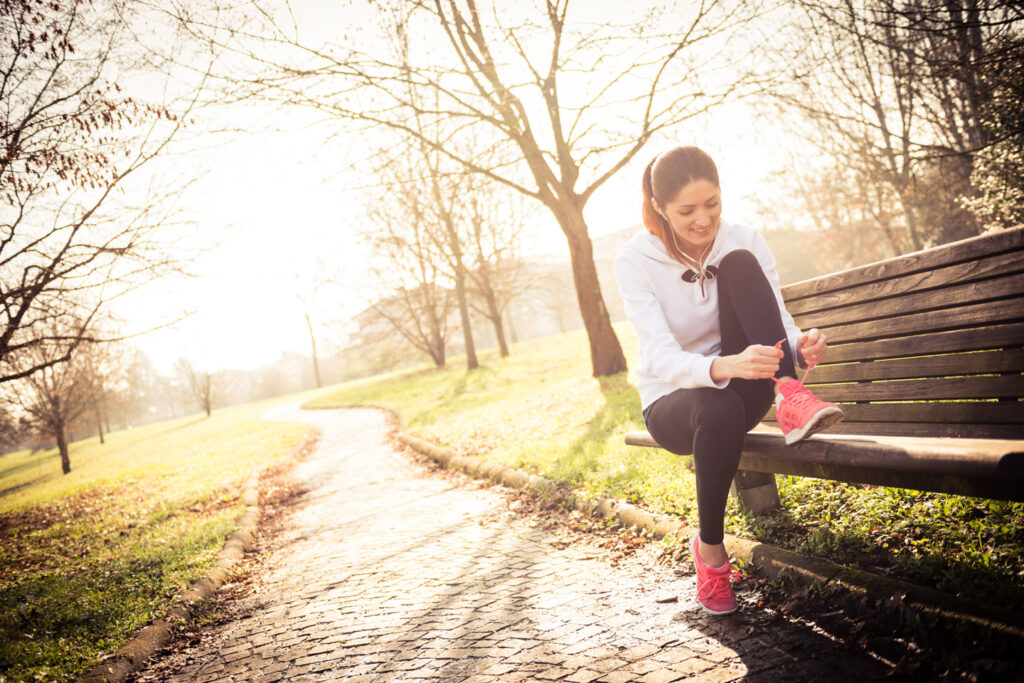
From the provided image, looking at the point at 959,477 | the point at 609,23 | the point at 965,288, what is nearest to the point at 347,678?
the point at 959,477

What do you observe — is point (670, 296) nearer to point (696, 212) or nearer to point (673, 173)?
point (696, 212)

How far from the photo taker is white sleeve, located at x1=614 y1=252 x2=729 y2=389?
242 cm

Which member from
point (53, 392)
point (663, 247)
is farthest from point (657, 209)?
point (53, 392)

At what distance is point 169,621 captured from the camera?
12.6ft

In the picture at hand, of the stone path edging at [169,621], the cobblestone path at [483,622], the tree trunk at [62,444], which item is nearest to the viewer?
the cobblestone path at [483,622]

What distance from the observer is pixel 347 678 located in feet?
8.41

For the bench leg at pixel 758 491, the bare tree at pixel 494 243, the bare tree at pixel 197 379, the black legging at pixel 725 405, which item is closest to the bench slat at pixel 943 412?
the bench leg at pixel 758 491

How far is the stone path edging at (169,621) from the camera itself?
3.21m

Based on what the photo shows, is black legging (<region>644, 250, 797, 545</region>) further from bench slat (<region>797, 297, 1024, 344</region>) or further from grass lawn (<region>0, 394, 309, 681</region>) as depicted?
grass lawn (<region>0, 394, 309, 681</region>)

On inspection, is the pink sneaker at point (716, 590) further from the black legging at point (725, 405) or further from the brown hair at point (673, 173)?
the brown hair at point (673, 173)

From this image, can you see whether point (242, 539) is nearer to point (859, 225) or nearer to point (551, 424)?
point (551, 424)

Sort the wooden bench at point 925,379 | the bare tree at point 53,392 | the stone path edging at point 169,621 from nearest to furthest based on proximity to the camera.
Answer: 1. the wooden bench at point 925,379
2. the stone path edging at point 169,621
3. the bare tree at point 53,392

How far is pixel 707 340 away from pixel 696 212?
2.09 ft

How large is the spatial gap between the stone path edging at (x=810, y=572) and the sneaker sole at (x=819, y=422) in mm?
583
